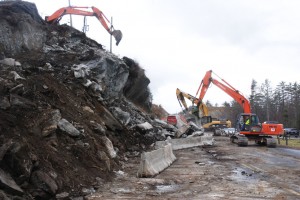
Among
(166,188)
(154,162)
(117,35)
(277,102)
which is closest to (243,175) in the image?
(154,162)

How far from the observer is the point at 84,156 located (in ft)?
38.5

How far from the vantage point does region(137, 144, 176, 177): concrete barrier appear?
12570 millimetres

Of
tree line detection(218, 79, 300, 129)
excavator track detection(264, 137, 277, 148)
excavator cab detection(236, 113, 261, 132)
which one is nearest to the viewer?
excavator track detection(264, 137, 277, 148)

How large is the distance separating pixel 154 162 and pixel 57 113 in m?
4.07

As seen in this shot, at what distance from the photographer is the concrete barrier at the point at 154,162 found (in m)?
12.6

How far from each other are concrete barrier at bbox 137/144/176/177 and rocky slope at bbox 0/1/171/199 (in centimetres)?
113

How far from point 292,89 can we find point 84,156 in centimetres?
9893

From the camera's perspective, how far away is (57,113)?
12.4 metres

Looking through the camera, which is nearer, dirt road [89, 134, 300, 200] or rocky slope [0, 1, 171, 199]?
rocky slope [0, 1, 171, 199]

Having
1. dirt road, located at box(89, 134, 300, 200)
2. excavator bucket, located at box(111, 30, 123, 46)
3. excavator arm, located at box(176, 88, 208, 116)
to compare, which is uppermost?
excavator bucket, located at box(111, 30, 123, 46)

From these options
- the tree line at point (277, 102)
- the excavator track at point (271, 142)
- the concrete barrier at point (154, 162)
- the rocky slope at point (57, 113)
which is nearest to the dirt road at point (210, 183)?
the concrete barrier at point (154, 162)

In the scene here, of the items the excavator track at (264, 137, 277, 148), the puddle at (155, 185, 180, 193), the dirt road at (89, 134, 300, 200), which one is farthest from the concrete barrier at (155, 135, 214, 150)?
the puddle at (155, 185, 180, 193)

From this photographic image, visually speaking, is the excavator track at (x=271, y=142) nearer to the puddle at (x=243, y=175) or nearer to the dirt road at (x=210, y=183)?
the dirt road at (x=210, y=183)

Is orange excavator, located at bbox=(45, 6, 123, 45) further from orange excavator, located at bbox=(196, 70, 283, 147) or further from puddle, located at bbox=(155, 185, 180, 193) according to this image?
puddle, located at bbox=(155, 185, 180, 193)
